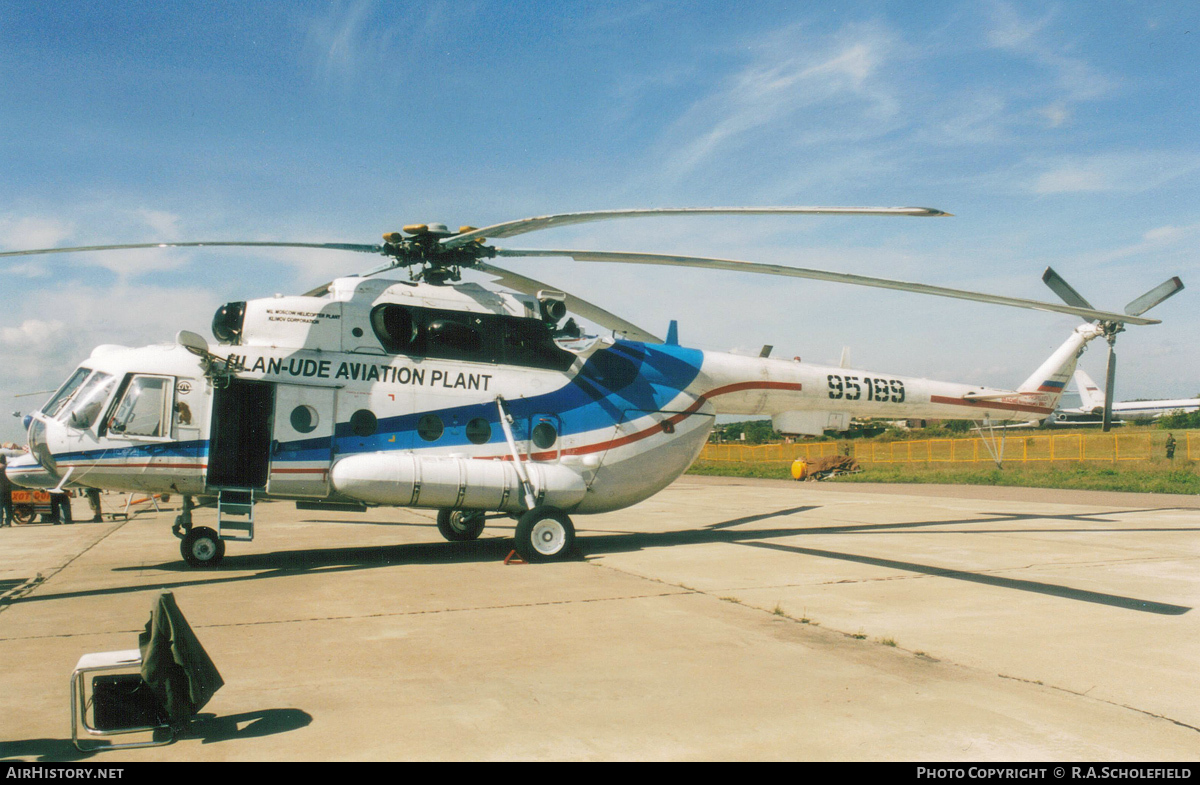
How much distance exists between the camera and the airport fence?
3269 cm

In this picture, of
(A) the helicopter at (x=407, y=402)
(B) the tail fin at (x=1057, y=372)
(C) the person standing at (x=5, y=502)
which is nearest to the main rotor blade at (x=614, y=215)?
(A) the helicopter at (x=407, y=402)

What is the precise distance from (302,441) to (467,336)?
2615 mm

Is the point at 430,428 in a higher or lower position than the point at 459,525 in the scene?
higher

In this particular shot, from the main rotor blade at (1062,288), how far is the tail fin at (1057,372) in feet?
3.30

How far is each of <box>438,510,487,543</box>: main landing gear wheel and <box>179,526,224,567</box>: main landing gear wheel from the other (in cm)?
357

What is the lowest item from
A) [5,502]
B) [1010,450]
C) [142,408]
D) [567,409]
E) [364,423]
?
[5,502]

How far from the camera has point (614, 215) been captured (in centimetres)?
873

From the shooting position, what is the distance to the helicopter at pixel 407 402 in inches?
383

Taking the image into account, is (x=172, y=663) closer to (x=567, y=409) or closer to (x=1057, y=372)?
(x=567, y=409)

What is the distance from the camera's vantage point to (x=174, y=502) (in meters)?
27.2

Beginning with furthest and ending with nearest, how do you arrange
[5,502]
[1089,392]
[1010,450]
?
[1089,392] → [1010,450] → [5,502]

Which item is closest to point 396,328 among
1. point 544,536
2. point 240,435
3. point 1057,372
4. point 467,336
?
point 467,336

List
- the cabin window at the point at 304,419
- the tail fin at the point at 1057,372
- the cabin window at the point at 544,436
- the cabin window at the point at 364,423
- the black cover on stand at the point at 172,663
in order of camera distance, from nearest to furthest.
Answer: the black cover on stand at the point at 172,663, the cabin window at the point at 304,419, the cabin window at the point at 364,423, the cabin window at the point at 544,436, the tail fin at the point at 1057,372

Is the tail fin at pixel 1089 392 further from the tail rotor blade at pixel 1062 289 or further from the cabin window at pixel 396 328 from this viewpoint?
the cabin window at pixel 396 328
